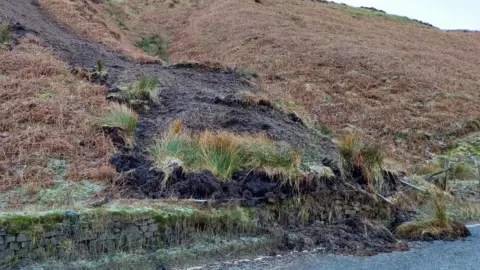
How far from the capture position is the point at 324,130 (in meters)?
15.2

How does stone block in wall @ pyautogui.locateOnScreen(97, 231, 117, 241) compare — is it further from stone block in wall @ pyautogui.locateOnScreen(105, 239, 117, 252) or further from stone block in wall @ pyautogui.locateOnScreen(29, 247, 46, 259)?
stone block in wall @ pyautogui.locateOnScreen(29, 247, 46, 259)

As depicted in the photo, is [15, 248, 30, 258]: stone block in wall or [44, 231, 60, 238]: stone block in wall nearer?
[15, 248, 30, 258]: stone block in wall

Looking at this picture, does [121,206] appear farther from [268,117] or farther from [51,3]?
[51,3]

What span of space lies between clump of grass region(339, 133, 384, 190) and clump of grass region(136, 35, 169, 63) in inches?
540

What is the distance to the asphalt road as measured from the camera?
7566mm

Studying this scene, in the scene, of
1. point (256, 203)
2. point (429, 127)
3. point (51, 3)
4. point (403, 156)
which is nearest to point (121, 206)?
point (256, 203)

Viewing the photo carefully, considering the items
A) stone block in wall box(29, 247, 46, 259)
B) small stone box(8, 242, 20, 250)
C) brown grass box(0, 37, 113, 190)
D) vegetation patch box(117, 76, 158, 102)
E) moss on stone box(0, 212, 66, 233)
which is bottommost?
stone block in wall box(29, 247, 46, 259)

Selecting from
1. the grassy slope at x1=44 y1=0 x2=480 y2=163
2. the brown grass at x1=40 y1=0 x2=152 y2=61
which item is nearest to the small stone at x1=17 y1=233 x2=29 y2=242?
the grassy slope at x1=44 y1=0 x2=480 y2=163

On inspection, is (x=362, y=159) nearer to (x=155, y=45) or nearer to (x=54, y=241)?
(x=54, y=241)

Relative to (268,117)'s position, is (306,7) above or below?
above

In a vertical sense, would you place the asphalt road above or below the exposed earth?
below

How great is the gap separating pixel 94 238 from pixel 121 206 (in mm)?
602

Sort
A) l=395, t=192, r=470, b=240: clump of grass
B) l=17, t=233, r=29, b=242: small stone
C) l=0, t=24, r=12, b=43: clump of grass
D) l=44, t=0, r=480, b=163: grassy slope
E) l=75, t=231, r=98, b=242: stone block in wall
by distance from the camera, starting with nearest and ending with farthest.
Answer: l=17, t=233, r=29, b=242: small stone < l=75, t=231, r=98, b=242: stone block in wall < l=395, t=192, r=470, b=240: clump of grass < l=0, t=24, r=12, b=43: clump of grass < l=44, t=0, r=480, b=163: grassy slope

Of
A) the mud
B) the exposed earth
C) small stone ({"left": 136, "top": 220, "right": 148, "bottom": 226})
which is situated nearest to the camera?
small stone ({"left": 136, "top": 220, "right": 148, "bottom": 226})
